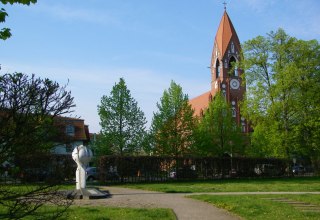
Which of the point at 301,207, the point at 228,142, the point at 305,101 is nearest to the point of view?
the point at 301,207

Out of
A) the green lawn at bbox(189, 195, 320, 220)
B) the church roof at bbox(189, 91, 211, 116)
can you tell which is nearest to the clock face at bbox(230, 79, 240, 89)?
the church roof at bbox(189, 91, 211, 116)

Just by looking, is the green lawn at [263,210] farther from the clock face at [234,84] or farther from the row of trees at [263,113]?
the clock face at [234,84]

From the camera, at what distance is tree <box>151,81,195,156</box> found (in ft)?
126

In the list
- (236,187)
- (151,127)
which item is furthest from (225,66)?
(236,187)

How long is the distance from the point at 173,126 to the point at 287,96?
10.9m

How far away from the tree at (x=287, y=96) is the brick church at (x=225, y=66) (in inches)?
1251

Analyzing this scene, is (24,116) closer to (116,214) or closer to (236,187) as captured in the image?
(116,214)

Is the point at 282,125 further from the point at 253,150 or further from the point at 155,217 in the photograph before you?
the point at 155,217

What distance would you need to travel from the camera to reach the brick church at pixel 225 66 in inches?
2872

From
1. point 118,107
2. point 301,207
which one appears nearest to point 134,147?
point 118,107

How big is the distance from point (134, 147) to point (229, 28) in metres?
44.4

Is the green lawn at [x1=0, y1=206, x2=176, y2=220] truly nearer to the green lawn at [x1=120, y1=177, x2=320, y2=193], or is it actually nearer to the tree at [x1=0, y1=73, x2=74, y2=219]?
the tree at [x1=0, y1=73, x2=74, y2=219]

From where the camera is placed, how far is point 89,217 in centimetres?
1112

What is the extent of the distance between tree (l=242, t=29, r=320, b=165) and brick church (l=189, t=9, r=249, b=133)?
31.8 m
